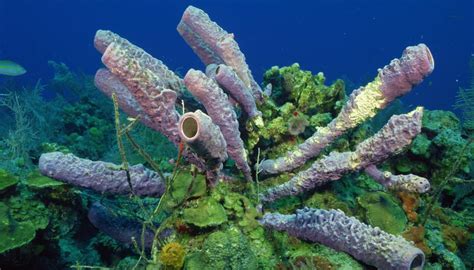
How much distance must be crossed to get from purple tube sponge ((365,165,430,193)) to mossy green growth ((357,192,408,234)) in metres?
0.11

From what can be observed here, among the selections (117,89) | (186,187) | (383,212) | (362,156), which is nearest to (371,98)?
(362,156)

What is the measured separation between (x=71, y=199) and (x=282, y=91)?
2398 millimetres

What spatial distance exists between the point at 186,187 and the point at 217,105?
0.64 m

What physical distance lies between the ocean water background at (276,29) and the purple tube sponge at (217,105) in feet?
A: 254

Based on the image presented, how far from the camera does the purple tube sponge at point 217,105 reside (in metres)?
2.56

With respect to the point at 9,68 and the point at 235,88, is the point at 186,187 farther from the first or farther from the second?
the point at 9,68

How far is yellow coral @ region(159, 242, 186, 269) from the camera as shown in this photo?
2.36 m

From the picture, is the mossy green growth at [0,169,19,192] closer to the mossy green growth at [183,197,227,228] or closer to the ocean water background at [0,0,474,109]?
the mossy green growth at [183,197,227,228]

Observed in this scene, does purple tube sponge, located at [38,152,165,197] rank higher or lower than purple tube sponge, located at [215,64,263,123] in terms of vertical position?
lower

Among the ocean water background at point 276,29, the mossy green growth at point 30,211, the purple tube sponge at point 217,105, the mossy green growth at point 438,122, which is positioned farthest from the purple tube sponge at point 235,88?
the ocean water background at point 276,29

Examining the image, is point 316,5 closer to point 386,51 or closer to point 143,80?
point 386,51

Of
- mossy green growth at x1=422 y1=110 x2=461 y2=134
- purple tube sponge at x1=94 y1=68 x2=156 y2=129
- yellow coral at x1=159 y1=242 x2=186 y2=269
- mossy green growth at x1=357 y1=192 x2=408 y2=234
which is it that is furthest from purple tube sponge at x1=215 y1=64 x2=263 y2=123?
mossy green growth at x1=422 y1=110 x2=461 y2=134

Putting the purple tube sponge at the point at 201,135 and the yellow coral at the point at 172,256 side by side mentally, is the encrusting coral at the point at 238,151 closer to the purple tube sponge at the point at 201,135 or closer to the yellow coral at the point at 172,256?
the purple tube sponge at the point at 201,135

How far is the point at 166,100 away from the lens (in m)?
2.65
